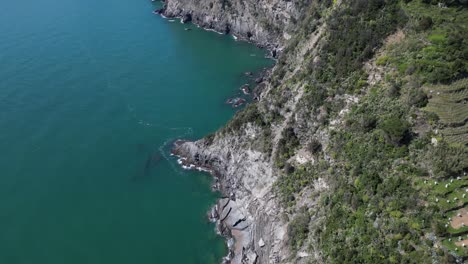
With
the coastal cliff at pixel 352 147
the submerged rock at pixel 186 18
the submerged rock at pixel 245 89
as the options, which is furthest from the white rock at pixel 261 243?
the submerged rock at pixel 186 18

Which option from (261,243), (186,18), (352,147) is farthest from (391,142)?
(186,18)

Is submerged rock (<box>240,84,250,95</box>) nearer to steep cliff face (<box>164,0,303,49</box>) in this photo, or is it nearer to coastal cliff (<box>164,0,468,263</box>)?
coastal cliff (<box>164,0,468,263</box>)

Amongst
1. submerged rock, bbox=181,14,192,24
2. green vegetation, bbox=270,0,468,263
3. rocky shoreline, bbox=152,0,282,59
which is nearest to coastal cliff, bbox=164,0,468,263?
green vegetation, bbox=270,0,468,263

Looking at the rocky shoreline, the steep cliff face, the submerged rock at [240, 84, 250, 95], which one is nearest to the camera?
the submerged rock at [240, 84, 250, 95]

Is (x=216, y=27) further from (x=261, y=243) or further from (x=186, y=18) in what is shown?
(x=261, y=243)

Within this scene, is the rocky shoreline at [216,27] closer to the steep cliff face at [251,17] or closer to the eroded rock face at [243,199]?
the steep cliff face at [251,17]

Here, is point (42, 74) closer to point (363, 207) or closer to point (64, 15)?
point (64, 15)

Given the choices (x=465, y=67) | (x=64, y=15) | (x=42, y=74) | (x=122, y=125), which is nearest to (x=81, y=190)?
(x=122, y=125)
